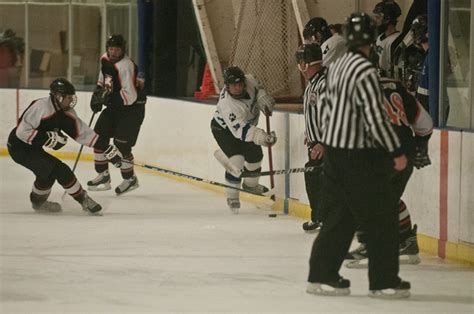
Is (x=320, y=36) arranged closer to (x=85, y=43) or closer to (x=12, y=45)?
(x=85, y=43)

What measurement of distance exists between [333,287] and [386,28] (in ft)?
11.6

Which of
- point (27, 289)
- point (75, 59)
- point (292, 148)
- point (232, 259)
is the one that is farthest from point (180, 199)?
point (75, 59)

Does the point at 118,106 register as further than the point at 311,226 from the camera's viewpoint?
Yes

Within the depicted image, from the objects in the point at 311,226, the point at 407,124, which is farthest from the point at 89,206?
the point at 407,124

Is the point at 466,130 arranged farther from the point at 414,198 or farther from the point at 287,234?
the point at 287,234

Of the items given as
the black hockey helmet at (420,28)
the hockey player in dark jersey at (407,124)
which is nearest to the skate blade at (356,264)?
the hockey player in dark jersey at (407,124)

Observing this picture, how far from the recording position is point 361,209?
634cm

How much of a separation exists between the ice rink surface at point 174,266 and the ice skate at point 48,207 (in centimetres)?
6

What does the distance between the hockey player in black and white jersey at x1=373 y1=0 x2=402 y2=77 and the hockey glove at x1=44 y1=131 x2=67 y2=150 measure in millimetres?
2269

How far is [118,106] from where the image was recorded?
11.3 m

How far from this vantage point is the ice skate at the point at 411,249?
295 inches

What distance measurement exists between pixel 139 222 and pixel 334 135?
134 inches

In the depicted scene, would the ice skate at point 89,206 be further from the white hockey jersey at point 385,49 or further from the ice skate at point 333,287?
the ice skate at point 333,287

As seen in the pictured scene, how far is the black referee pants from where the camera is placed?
634 cm
